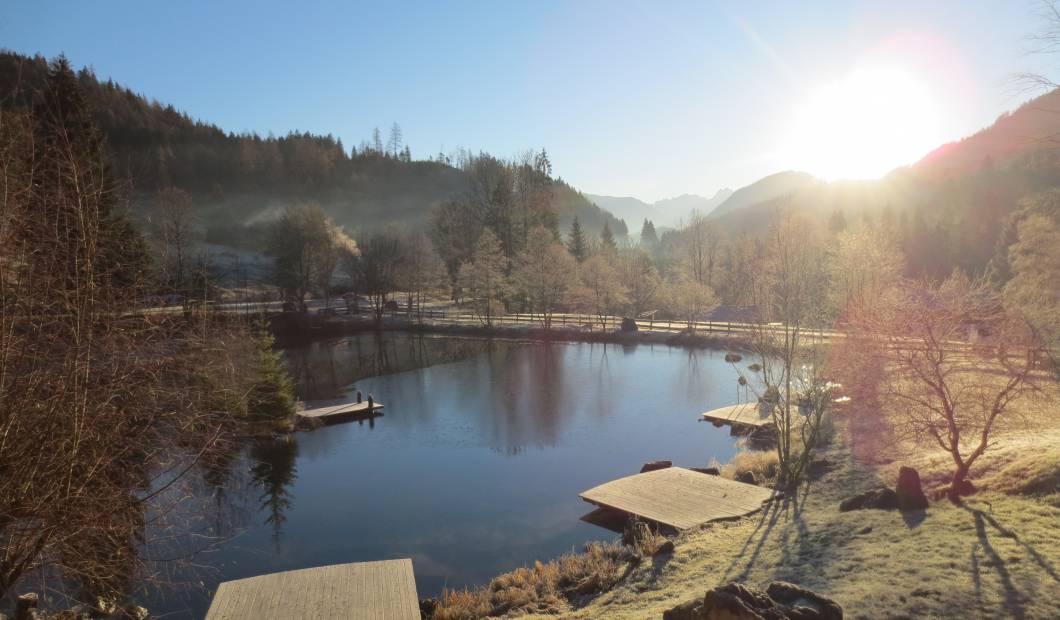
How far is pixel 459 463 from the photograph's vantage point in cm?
2097

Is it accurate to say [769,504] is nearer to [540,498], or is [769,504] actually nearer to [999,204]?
[540,498]

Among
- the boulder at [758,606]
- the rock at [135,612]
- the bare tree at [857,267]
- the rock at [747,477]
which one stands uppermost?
the bare tree at [857,267]

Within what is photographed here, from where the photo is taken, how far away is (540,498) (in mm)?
17641

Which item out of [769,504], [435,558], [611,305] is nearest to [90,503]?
[435,558]

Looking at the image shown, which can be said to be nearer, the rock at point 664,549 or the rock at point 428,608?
the rock at point 428,608

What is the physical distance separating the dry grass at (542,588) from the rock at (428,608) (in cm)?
12

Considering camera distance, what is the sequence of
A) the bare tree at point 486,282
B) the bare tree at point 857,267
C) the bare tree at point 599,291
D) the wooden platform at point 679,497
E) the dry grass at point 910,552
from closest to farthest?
1. the dry grass at point 910,552
2. the wooden platform at point 679,497
3. the bare tree at point 857,267
4. the bare tree at point 486,282
5. the bare tree at point 599,291

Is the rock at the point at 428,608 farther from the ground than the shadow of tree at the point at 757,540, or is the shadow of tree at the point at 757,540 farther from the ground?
the shadow of tree at the point at 757,540

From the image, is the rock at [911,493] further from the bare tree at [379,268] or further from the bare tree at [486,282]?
the bare tree at [379,268]

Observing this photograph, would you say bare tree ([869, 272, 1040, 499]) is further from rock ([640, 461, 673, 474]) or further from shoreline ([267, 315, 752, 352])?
shoreline ([267, 315, 752, 352])

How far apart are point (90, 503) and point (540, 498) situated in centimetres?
1248

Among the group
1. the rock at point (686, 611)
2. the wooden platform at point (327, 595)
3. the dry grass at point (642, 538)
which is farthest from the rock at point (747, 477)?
the rock at point (686, 611)

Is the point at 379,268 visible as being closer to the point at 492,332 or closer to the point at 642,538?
the point at 492,332

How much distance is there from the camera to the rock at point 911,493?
11625 mm
